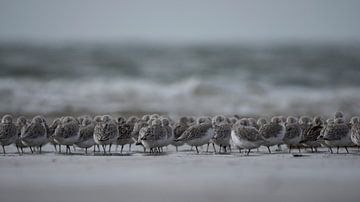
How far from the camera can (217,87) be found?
23.4 meters

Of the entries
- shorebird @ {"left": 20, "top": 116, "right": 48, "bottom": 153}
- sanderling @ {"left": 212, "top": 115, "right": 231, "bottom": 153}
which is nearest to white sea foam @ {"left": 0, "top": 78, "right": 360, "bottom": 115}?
sanderling @ {"left": 212, "top": 115, "right": 231, "bottom": 153}

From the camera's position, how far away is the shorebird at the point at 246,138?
40.3 feet

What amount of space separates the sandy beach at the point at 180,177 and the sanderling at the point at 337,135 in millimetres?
378

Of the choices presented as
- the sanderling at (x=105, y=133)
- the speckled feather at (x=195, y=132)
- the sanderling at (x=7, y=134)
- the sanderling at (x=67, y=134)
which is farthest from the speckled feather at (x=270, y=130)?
the sanderling at (x=7, y=134)

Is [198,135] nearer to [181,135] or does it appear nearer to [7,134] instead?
[181,135]

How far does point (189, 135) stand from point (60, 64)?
29.2 metres

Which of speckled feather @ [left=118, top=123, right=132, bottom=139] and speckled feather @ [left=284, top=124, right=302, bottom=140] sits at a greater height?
speckled feather @ [left=118, top=123, right=132, bottom=139]

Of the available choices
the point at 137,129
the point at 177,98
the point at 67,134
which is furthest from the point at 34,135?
Result: the point at 177,98

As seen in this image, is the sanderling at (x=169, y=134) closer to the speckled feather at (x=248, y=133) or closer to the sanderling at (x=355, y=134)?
the speckled feather at (x=248, y=133)

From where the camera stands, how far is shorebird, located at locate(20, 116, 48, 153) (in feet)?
41.2

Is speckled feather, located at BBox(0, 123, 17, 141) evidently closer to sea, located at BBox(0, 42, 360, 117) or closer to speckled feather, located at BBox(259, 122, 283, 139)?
speckled feather, located at BBox(259, 122, 283, 139)

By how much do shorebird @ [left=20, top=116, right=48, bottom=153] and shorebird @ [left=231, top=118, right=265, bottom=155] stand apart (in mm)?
3242

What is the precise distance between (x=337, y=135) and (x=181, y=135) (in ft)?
8.78

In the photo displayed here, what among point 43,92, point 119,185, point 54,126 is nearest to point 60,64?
point 43,92
